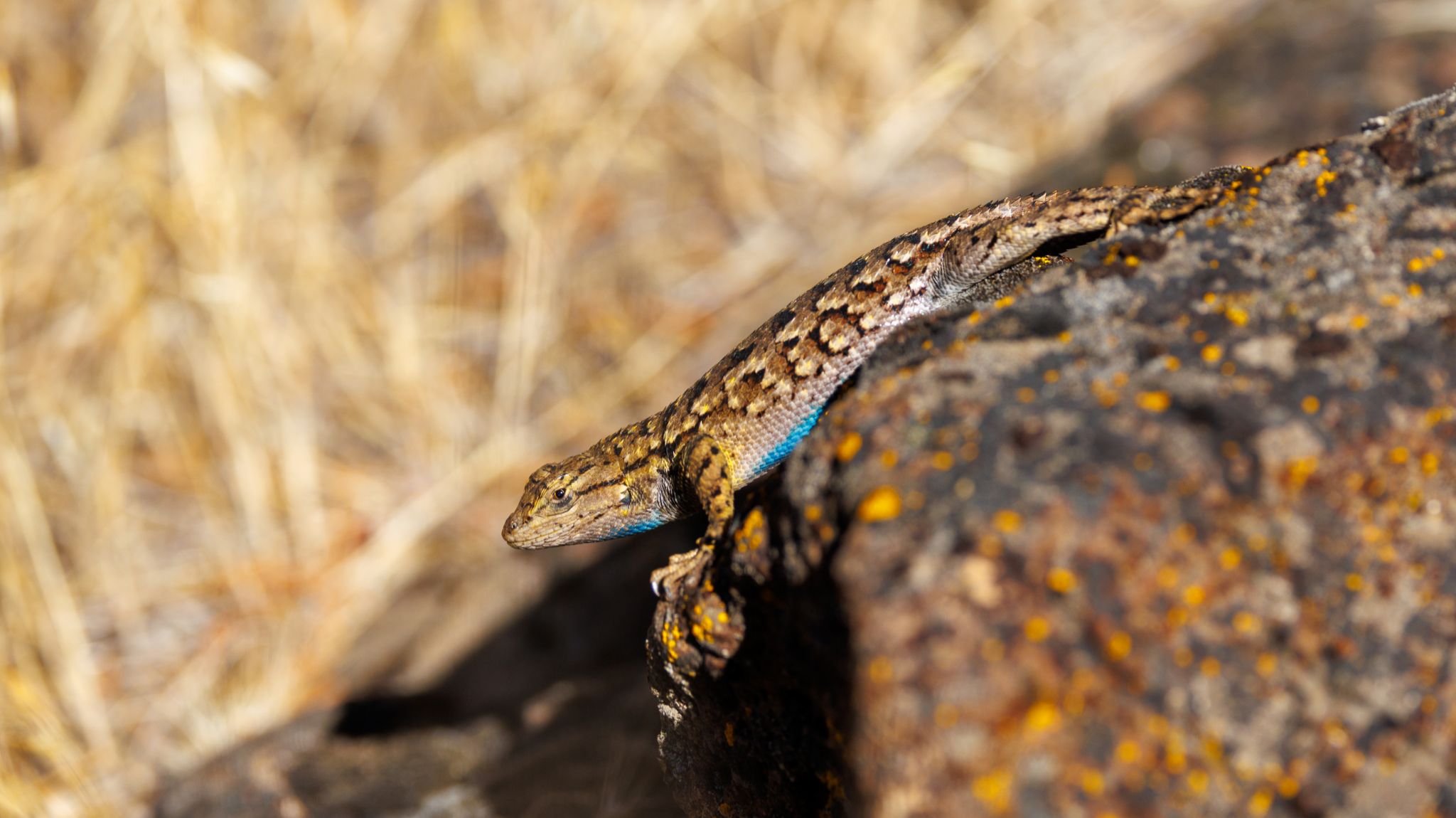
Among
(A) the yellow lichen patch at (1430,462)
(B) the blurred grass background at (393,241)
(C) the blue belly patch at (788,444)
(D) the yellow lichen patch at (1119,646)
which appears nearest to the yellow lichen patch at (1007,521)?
(D) the yellow lichen patch at (1119,646)

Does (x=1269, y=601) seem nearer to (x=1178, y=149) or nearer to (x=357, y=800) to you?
(x=357, y=800)

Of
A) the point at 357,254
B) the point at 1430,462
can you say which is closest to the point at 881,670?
the point at 1430,462

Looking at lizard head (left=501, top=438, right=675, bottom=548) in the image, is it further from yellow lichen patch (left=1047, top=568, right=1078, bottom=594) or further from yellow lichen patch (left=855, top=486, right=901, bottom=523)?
yellow lichen patch (left=1047, top=568, right=1078, bottom=594)

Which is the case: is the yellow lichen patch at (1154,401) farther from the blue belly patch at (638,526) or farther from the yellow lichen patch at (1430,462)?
the blue belly patch at (638,526)

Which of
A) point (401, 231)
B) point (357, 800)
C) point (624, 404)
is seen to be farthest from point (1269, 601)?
point (401, 231)

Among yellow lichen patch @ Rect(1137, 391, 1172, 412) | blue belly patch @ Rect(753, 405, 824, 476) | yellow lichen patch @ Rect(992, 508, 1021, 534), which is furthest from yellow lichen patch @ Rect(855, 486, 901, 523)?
blue belly patch @ Rect(753, 405, 824, 476)
